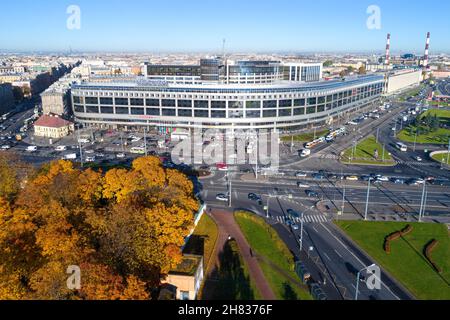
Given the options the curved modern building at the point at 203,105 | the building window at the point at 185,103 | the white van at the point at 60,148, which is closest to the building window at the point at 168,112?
the curved modern building at the point at 203,105

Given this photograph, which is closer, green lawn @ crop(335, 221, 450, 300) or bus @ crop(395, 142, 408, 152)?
green lawn @ crop(335, 221, 450, 300)

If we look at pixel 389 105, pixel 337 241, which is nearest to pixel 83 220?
pixel 337 241

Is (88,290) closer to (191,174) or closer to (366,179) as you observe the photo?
(191,174)

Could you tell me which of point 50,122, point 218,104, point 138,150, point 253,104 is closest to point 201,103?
point 218,104

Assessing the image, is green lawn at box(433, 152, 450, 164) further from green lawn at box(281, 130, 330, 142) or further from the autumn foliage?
the autumn foliage

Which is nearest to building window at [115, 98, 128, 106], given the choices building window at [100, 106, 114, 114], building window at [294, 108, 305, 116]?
building window at [100, 106, 114, 114]

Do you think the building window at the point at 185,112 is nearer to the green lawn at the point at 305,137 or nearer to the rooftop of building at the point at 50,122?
the green lawn at the point at 305,137

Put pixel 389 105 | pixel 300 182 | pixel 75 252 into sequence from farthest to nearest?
pixel 389 105 → pixel 300 182 → pixel 75 252
